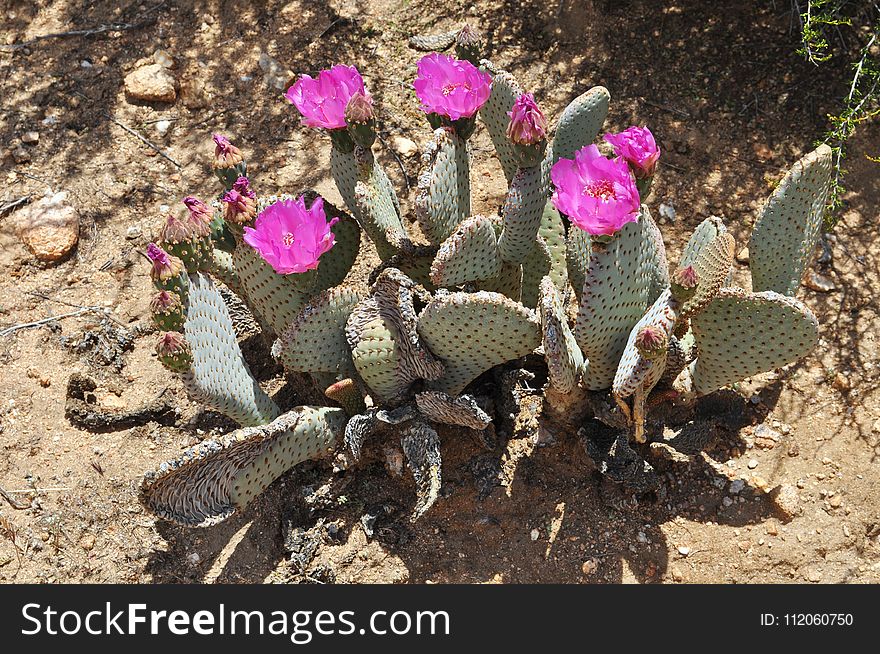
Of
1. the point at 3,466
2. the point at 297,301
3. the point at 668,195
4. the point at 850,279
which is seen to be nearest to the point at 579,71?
the point at 668,195

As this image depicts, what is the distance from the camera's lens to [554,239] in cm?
289

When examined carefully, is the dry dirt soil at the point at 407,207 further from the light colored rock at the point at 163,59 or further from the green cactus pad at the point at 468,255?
the green cactus pad at the point at 468,255


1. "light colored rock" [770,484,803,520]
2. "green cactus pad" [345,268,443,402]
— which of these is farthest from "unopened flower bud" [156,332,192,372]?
"light colored rock" [770,484,803,520]

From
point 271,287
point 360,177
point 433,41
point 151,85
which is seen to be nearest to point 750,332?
point 360,177

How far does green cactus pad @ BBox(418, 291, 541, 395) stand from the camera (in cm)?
236

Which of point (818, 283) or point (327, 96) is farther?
point (818, 283)

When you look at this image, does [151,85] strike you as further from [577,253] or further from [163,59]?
[577,253]

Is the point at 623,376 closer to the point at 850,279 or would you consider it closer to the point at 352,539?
the point at 352,539

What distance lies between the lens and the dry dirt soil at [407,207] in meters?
2.75

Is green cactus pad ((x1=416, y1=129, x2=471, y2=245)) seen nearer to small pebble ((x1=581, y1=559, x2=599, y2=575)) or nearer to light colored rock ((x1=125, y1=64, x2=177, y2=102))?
small pebble ((x1=581, y1=559, x2=599, y2=575))

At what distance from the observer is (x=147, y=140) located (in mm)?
3951

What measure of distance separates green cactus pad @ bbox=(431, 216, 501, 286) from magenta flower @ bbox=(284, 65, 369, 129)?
1.63 feet

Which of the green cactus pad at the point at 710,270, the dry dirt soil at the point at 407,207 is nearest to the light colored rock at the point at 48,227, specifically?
the dry dirt soil at the point at 407,207

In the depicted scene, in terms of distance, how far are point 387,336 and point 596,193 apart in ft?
2.46
